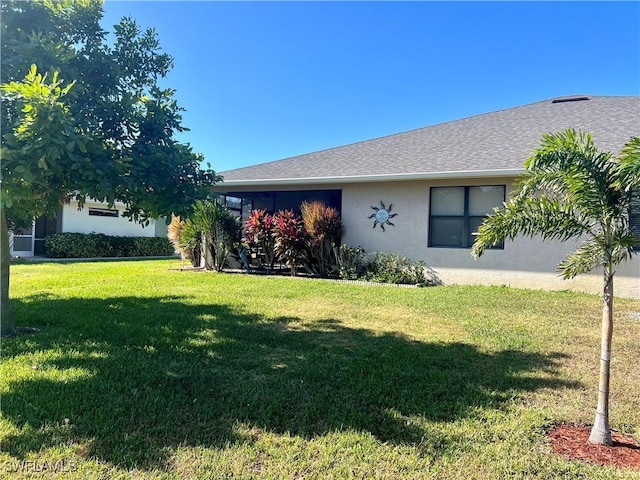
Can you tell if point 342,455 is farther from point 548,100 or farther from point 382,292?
point 548,100

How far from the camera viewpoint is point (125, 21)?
214 inches

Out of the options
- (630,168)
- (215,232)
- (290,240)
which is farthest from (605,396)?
(215,232)

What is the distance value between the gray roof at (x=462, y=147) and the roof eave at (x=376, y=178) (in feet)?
0.07

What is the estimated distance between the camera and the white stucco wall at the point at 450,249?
31.1 ft

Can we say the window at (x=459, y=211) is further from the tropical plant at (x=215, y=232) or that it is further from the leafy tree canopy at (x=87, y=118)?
the leafy tree canopy at (x=87, y=118)

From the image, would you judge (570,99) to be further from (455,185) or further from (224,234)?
(224,234)

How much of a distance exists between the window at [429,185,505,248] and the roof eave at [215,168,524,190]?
0.58 meters

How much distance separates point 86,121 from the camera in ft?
14.7

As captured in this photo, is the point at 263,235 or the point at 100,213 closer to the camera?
the point at 263,235

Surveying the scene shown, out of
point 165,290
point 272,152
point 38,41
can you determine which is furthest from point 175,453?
point 272,152

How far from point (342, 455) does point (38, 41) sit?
4984mm

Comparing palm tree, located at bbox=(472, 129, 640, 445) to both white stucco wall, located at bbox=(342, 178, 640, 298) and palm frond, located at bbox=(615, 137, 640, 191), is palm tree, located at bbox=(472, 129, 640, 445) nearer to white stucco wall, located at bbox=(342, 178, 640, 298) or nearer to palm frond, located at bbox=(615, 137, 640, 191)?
palm frond, located at bbox=(615, 137, 640, 191)

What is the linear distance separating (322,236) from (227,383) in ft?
25.3

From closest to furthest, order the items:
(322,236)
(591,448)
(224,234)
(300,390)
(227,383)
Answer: (591,448), (300,390), (227,383), (322,236), (224,234)
